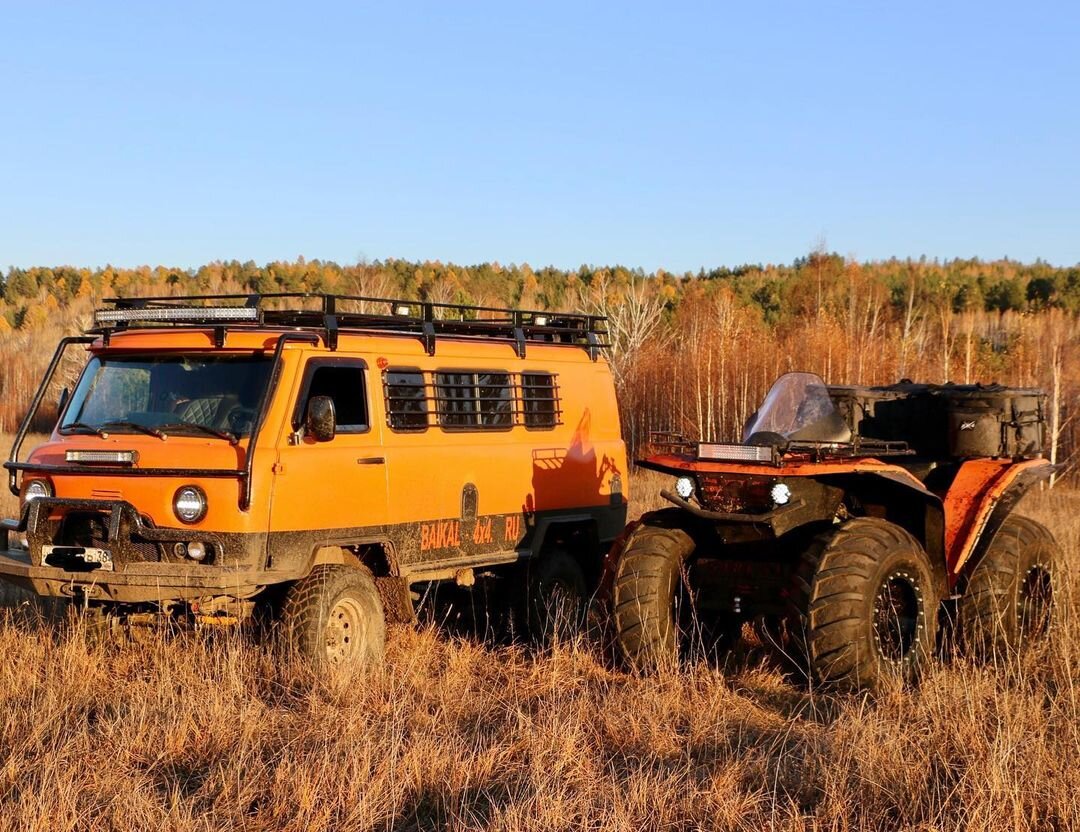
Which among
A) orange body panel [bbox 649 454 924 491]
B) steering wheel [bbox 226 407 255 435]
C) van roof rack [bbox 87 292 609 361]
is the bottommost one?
orange body panel [bbox 649 454 924 491]

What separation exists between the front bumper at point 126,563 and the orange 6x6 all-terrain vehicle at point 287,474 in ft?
0.04

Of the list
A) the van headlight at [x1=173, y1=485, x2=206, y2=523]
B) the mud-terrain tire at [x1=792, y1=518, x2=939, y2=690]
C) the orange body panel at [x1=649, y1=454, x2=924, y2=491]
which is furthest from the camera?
the van headlight at [x1=173, y1=485, x2=206, y2=523]

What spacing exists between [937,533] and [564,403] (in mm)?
3531

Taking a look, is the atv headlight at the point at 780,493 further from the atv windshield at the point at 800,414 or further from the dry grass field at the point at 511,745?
the dry grass field at the point at 511,745

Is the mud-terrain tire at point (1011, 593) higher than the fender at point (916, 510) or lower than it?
lower

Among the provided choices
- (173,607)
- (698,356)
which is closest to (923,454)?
(173,607)

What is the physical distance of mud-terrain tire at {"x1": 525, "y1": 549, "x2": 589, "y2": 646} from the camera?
1020cm

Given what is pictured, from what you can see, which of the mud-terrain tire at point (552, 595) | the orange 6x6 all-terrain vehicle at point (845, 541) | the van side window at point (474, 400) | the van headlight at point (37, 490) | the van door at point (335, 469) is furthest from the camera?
the mud-terrain tire at point (552, 595)

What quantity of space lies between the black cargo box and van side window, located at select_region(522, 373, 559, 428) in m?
2.29

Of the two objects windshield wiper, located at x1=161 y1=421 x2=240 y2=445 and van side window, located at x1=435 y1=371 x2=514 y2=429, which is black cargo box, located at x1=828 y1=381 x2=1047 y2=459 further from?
windshield wiper, located at x1=161 y1=421 x2=240 y2=445

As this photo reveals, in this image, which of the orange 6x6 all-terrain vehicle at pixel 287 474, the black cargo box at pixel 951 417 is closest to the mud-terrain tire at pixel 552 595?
the orange 6x6 all-terrain vehicle at pixel 287 474

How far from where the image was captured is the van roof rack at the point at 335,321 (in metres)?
8.57

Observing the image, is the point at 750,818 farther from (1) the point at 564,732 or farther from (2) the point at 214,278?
(2) the point at 214,278

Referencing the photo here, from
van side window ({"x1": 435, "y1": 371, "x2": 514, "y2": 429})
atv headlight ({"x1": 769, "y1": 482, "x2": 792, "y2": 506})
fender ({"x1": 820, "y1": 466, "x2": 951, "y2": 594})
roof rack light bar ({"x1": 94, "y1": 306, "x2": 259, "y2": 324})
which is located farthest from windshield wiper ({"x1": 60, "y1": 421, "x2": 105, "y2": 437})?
fender ({"x1": 820, "y1": 466, "x2": 951, "y2": 594})
